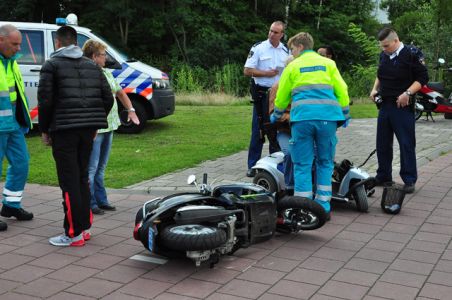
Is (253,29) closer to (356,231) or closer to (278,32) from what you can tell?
(278,32)

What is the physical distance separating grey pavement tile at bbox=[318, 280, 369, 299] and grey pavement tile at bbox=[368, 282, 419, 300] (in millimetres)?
79

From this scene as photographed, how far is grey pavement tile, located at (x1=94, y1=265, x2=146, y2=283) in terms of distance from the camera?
483 centimetres

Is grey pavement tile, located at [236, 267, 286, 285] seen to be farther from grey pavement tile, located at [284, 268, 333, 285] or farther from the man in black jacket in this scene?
the man in black jacket

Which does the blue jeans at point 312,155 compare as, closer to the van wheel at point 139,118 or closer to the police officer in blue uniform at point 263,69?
the police officer in blue uniform at point 263,69

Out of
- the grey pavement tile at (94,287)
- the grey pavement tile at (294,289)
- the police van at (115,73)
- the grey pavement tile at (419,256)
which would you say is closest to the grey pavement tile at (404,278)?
the grey pavement tile at (419,256)

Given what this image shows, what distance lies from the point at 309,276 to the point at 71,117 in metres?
2.40

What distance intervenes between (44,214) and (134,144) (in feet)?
14.8

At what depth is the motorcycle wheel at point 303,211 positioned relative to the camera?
5.68 metres

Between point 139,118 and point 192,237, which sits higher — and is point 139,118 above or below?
above

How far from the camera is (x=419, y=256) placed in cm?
545

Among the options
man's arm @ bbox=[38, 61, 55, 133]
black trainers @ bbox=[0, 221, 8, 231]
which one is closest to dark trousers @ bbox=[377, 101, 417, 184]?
man's arm @ bbox=[38, 61, 55, 133]

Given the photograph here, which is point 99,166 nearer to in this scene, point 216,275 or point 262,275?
point 216,275

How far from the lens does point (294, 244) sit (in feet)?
18.8

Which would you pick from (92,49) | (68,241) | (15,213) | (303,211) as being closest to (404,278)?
(303,211)
